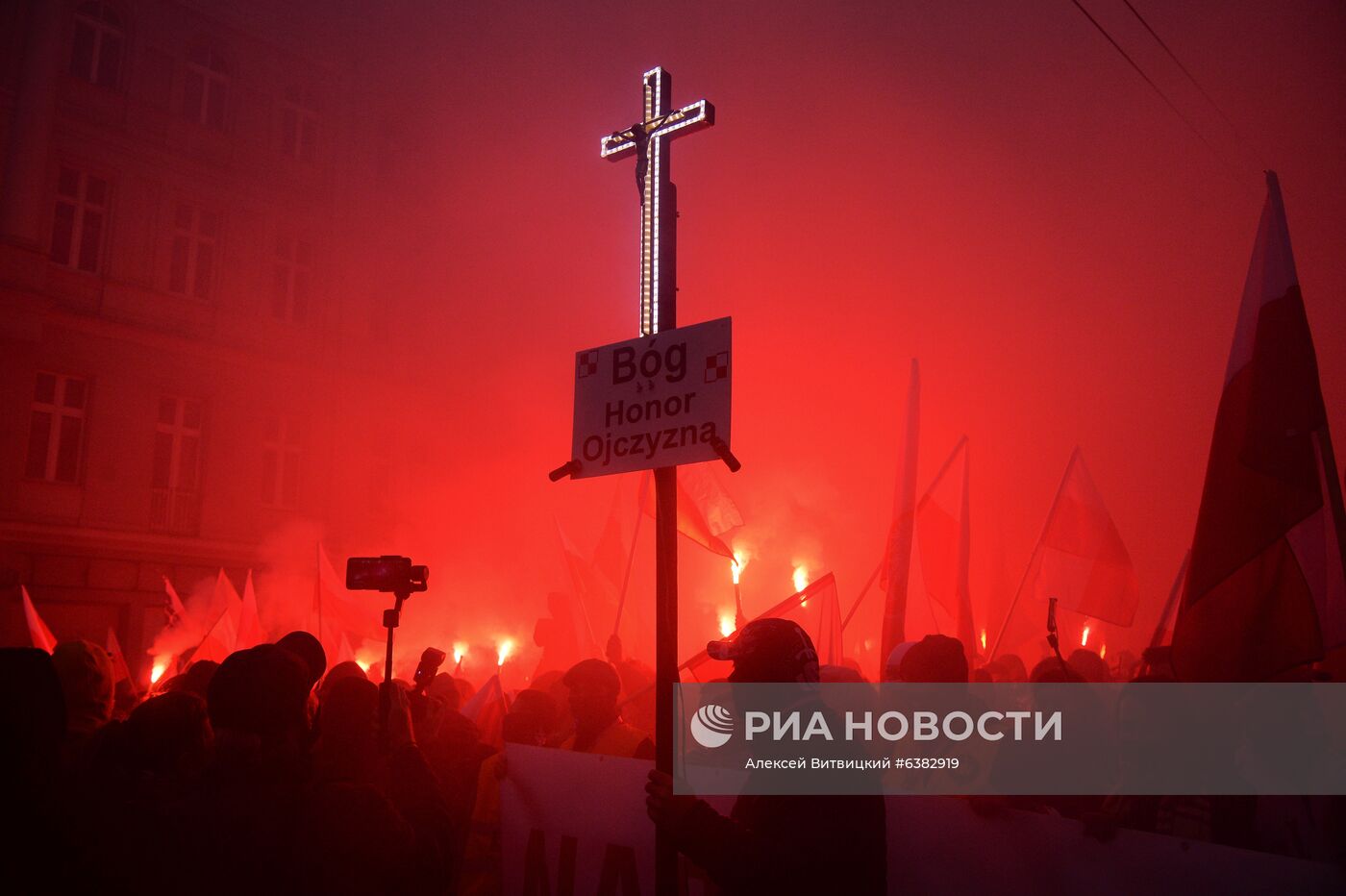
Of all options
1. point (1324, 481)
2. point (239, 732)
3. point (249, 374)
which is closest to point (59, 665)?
point (239, 732)

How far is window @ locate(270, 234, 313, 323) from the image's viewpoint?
26.9m

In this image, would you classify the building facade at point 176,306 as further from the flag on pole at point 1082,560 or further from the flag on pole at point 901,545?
the flag on pole at point 1082,560

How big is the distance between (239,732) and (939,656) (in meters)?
3.43

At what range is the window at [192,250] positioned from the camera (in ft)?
82.1

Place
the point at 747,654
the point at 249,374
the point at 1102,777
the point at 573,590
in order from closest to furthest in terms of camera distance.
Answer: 1. the point at 747,654
2. the point at 1102,777
3. the point at 573,590
4. the point at 249,374

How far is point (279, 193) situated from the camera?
27.0 metres

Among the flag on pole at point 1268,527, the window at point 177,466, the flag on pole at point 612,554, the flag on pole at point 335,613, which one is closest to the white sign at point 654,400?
the flag on pole at point 1268,527

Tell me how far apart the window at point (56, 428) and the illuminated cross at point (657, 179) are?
71.2 feet

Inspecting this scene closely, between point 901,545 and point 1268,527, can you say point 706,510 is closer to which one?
point 901,545

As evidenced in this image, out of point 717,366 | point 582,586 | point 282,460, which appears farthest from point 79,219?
point 717,366

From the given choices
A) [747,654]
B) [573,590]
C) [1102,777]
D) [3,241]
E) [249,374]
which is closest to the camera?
[747,654]

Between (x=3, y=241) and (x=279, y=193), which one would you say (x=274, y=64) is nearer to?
(x=279, y=193)

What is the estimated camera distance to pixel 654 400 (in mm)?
4117

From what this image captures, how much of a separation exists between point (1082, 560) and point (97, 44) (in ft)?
82.9
